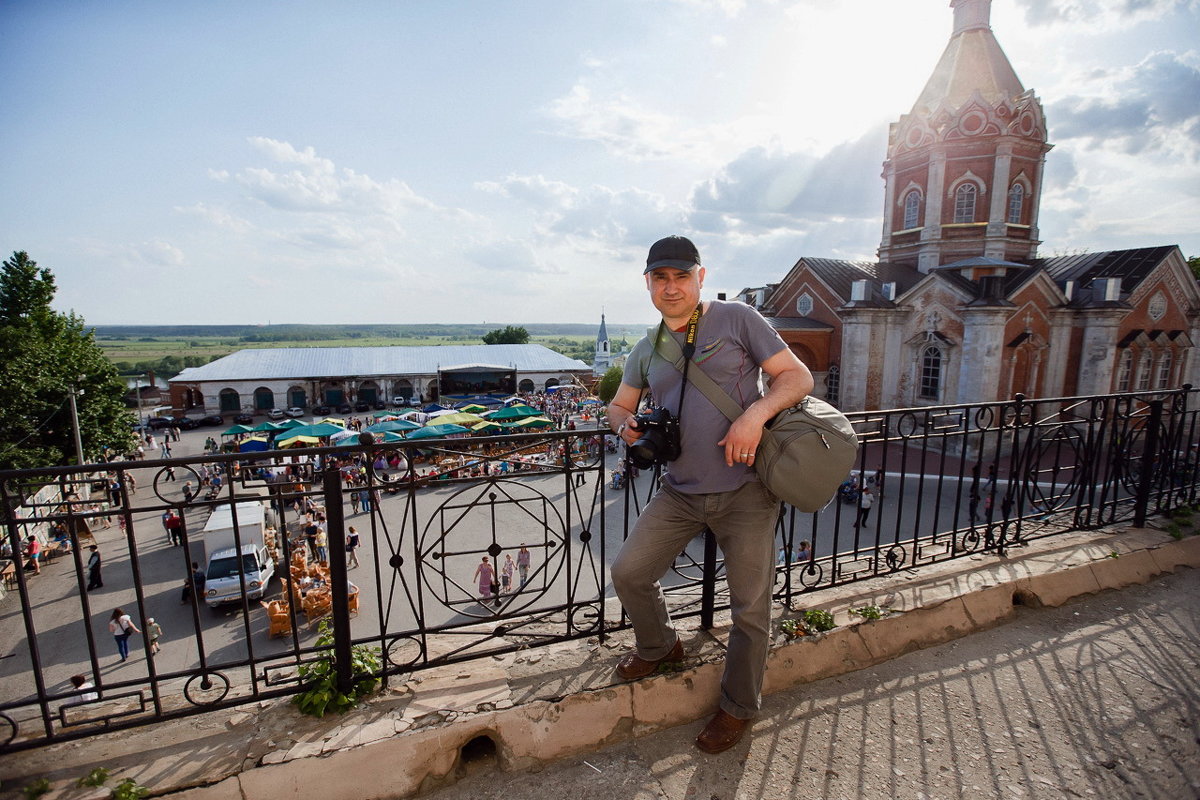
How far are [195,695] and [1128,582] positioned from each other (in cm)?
A: 560

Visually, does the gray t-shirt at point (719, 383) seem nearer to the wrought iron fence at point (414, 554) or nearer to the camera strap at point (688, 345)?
the camera strap at point (688, 345)

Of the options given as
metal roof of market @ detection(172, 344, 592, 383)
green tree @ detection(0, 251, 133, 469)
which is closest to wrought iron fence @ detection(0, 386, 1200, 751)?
green tree @ detection(0, 251, 133, 469)

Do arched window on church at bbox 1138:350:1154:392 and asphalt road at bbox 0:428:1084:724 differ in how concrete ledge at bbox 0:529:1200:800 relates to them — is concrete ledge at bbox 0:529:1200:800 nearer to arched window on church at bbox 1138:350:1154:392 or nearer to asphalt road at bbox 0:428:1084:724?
asphalt road at bbox 0:428:1084:724

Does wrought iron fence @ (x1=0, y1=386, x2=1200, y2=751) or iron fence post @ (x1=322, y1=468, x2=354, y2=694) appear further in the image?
iron fence post @ (x1=322, y1=468, x2=354, y2=694)

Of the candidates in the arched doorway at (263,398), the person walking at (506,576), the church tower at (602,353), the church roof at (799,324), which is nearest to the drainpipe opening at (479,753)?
the person walking at (506,576)

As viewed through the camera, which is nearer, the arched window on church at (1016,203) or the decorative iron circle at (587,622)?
the decorative iron circle at (587,622)

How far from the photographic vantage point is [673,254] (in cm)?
238

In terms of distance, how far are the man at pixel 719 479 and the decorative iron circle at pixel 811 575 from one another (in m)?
1.10

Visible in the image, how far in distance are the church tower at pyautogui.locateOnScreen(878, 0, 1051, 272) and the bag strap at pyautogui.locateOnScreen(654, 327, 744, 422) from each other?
84.9 feet

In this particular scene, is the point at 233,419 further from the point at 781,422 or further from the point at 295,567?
the point at 781,422

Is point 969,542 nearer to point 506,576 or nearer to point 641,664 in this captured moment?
point 641,664

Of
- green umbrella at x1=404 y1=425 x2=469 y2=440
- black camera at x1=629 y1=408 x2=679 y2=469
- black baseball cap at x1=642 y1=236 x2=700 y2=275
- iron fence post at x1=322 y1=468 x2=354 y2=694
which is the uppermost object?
black baseball cap at x1=642 y1=236 x2=700 y2=275

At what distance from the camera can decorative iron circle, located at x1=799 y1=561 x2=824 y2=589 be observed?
3.40 m

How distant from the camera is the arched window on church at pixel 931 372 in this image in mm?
21500
